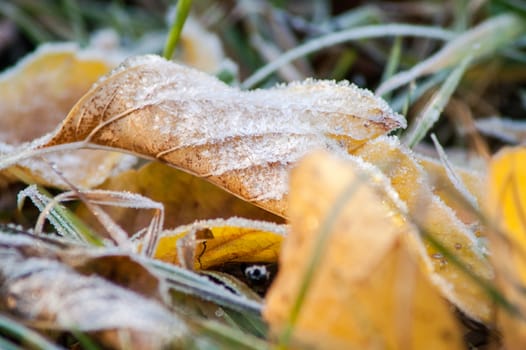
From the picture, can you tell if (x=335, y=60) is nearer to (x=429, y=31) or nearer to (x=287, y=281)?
(x=429, y=31)

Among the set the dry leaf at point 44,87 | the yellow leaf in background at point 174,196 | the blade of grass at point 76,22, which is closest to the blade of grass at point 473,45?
the yellow leaf in background at point 174,196

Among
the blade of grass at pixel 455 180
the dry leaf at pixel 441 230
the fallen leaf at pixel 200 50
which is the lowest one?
the dry leaf at pixel 441 230

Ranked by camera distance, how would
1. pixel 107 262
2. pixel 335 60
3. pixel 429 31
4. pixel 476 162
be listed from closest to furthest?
pixel 107 262
pixel 476 162
pixel 429 31
pixel 335 60

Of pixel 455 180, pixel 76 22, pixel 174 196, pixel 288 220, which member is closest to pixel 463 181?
pixel 455 180

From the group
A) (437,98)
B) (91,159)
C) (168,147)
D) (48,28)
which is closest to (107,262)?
(168,147)

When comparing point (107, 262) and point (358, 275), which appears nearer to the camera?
point (358, 275)

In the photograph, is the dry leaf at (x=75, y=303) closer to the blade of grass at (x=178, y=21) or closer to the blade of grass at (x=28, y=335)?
the blade of grass at (x=28, y=335)
